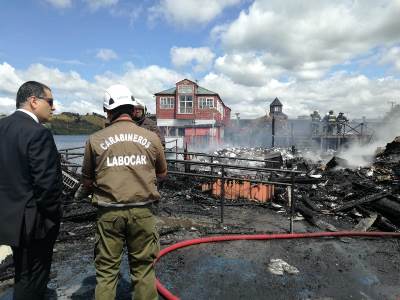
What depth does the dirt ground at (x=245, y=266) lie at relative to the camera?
148 inches

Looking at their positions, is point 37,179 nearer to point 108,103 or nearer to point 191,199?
point 108,103

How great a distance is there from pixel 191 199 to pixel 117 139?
5.75m

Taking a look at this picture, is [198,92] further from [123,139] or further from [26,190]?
[26,190]

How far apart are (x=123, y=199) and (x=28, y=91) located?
1308 millimetres

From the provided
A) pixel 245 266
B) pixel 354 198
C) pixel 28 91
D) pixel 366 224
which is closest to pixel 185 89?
pixel 354 198

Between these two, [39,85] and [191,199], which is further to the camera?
[191,199]

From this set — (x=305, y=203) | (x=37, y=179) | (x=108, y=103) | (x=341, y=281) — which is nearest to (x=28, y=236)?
(x=37, y=179)

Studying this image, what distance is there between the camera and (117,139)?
9.20ft

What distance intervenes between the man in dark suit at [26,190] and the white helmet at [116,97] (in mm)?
612

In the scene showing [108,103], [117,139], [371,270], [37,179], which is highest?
[108,103]

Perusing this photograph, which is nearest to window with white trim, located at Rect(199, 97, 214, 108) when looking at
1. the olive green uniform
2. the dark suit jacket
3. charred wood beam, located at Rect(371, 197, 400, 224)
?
charred wood beam, located at Rect(371, 197, 400, 224)

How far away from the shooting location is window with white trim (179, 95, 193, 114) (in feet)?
144

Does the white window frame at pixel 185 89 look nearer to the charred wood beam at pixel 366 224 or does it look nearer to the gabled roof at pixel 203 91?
the gabled roof at pixel 203 91

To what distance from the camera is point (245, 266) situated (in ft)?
14.6
